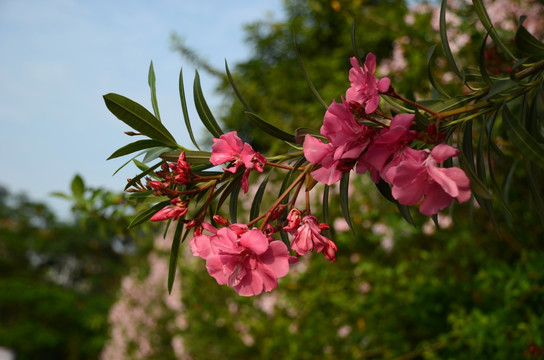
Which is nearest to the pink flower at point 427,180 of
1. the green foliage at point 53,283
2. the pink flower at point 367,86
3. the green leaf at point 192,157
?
the pink flower at point 367,86

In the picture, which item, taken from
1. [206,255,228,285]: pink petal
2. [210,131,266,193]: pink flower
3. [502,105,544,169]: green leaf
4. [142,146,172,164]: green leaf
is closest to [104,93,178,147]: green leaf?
[142,146,172,164]: green leaf

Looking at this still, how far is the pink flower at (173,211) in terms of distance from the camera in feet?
2.22

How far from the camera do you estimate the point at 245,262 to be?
635 mm

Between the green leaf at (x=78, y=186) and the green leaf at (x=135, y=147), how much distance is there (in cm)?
103

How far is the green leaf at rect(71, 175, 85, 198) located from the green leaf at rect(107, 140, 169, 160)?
3.37 ft

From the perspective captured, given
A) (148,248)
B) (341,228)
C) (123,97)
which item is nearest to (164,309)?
(148,248)

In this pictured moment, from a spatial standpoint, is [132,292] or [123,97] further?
[132,292]

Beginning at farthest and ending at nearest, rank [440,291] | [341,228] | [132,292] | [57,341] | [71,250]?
[71,250]
[57,341]
[132,292]
[341,228]
[440,291]

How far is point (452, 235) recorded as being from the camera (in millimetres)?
2725

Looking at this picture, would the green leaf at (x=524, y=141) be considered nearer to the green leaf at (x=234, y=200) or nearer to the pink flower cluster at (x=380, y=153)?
the pink flower cluster at (x=380, y=153)

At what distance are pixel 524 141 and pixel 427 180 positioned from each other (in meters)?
0.17

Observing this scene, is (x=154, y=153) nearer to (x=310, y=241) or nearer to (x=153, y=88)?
(x=153, y=88)

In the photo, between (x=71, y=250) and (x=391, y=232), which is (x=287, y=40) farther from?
(x=71, y=250)

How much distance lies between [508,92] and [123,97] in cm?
55
